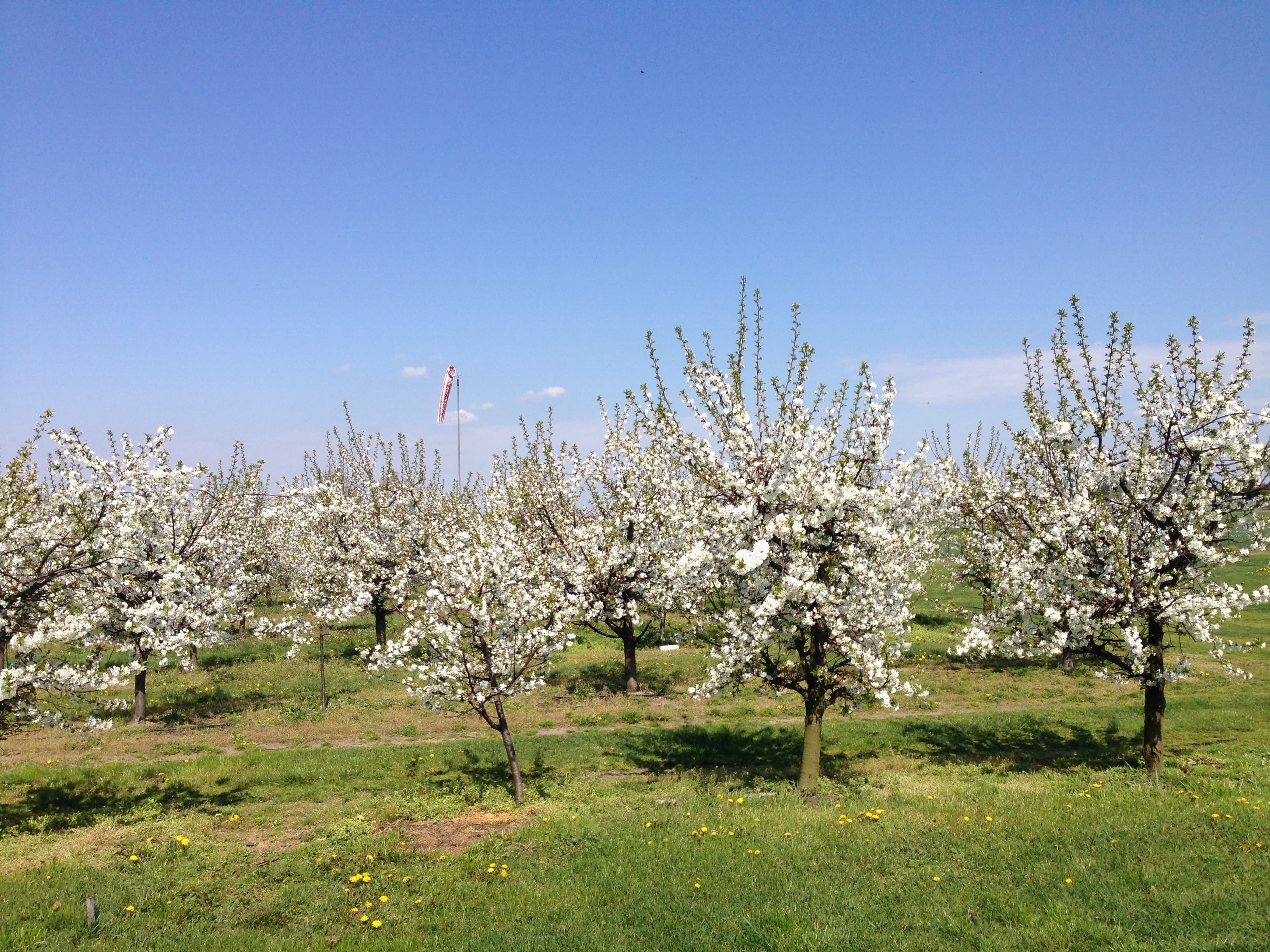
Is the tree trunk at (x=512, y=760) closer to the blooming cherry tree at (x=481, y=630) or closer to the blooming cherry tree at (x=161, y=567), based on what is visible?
the blooming cherry tree at (x=481, y=630)

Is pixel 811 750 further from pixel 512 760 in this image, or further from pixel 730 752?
pixel 512 760

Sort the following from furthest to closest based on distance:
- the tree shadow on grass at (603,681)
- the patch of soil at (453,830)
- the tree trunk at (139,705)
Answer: the tree shadow on grass at (603,681) → the tree trunk at (139,705) → the patch of soil at (453,830)

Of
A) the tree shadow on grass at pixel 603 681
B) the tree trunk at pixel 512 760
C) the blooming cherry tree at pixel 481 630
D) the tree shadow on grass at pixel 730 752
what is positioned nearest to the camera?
the blooming cherry tree at pixel 481 630

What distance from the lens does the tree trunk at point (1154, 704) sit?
14797 mm

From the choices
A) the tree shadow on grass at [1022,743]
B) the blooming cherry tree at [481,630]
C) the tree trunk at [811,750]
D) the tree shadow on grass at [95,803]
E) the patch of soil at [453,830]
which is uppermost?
the blooming cherry tree at [481,630]

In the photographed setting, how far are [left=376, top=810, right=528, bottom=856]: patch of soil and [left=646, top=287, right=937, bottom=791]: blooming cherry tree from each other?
170 inches

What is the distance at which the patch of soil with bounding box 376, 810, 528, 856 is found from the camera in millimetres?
12828

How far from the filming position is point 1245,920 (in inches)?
340

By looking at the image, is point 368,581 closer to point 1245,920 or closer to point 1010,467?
point 1010,467

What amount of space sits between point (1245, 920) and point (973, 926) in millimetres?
2929

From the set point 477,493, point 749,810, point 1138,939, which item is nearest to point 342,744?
point 749,810

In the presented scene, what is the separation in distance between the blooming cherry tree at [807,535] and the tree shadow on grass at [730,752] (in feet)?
8.27

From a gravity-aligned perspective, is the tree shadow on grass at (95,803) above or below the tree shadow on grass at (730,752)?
below

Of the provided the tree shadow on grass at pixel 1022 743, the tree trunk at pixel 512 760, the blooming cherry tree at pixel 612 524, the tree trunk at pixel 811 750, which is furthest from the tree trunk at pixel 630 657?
the tree trunk at pixel 811 750
